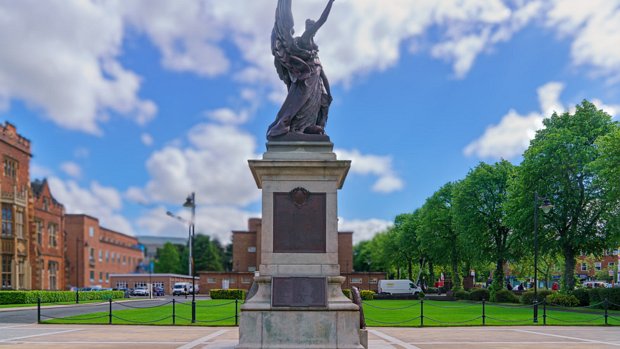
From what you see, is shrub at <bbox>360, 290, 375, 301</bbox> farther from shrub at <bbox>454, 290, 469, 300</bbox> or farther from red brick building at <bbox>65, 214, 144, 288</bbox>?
red brick building at <bbox>65, 214, 144, 288</bbox>

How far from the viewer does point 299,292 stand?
44.5 feet

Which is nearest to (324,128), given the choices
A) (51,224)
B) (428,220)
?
(428,220)

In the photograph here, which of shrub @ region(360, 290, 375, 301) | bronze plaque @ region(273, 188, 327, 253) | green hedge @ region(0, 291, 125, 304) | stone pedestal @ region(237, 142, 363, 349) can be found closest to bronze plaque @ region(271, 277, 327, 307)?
stone pedestal @ region(237, 142, 363, 349)

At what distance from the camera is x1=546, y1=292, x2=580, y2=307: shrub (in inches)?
1667

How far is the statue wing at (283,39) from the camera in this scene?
15.4 meters

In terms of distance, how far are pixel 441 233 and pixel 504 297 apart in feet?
48.7

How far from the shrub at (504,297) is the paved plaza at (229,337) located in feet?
95.0

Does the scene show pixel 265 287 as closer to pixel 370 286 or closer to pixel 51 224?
pixel 370 286

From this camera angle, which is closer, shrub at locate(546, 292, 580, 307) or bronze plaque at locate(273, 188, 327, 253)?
bronze plaque at locate(273, 188, 327, 253)

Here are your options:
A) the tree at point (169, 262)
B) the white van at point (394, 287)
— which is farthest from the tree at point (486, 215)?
the tree at point (169, 262)

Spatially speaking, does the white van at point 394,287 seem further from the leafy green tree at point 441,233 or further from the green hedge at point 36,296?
the green hedge at point 36,296

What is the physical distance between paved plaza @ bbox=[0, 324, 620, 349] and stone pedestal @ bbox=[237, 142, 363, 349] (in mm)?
3126

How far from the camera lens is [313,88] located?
15.3 metres

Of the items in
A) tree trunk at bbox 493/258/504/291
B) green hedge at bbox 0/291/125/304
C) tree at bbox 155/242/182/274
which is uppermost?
tree trunk at bbox 493/258/504/291
